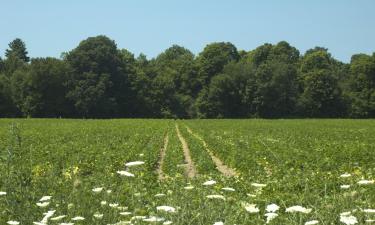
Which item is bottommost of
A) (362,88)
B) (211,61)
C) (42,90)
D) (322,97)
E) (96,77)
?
(322,97)

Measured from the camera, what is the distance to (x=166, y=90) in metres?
96.3

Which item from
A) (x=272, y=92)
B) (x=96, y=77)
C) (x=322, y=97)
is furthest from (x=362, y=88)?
(x=96, y=77)

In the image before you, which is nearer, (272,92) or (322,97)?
(272,92)

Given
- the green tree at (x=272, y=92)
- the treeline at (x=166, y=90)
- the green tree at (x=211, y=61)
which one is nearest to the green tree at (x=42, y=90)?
the treeline at (x=166, y=90)

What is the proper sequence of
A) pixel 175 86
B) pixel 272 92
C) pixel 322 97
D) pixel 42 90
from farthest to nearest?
pixel 175 86
pixel 322 97
pixel 272 92
pixel 42 90

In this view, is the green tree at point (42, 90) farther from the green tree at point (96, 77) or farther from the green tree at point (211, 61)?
the green tree at point (211, 61)

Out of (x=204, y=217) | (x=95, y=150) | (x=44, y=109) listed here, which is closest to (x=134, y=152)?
(x=95, y=150)

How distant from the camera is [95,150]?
22.8 metres

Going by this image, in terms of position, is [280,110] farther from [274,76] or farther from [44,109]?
[44,109]

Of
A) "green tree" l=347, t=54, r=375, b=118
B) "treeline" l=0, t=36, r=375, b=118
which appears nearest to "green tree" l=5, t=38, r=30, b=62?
"treeline" l=0, t=36, r=375, b=118

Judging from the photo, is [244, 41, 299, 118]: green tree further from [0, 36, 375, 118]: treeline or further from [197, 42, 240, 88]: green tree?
[197, 42, 240, 88]: green tree

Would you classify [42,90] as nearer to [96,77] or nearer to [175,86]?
[96,77]

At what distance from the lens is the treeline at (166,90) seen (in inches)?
3398

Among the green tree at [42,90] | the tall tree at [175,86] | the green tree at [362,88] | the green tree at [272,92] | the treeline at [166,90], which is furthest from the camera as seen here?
the tall tree at [175,86]
